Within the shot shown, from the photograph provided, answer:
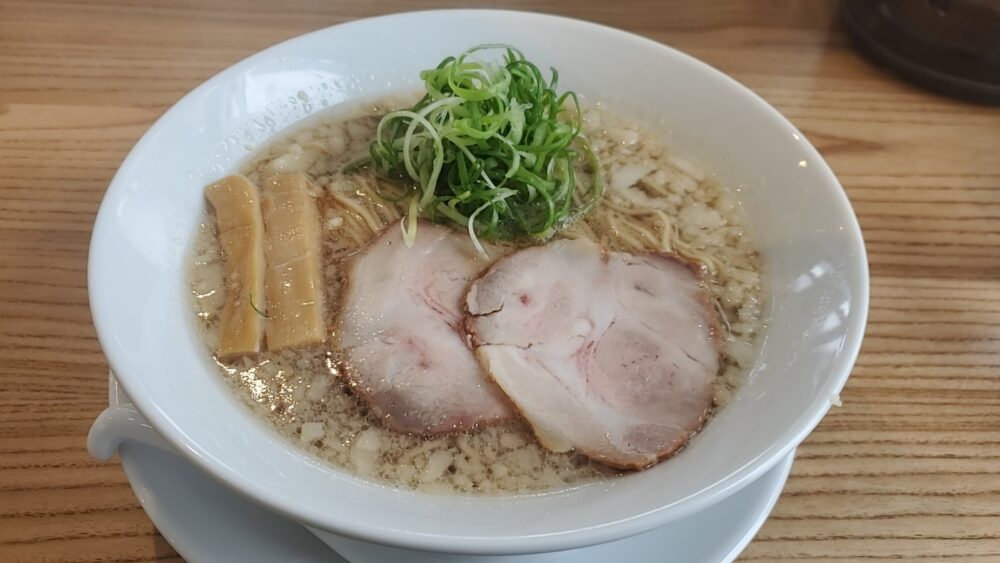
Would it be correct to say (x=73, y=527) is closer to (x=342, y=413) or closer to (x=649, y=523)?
(x=342, y=413)

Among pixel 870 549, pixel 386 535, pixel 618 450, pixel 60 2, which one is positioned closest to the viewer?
pixel 386 535

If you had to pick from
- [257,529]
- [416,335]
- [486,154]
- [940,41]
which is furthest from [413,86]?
[940,41]

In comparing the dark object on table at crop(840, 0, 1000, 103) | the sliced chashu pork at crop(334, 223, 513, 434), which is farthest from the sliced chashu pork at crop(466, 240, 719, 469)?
the dark object on table at crop(840, 0, 1000, 103)

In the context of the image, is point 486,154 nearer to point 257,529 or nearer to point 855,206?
point 257,529

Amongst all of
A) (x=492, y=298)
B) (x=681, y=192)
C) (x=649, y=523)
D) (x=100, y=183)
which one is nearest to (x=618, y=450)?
(x=649, y=523)

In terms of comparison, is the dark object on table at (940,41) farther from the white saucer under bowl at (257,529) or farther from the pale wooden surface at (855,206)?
the white saucer under bowl at (257,529)
